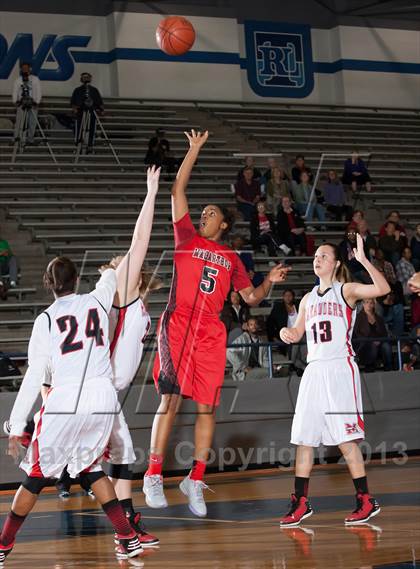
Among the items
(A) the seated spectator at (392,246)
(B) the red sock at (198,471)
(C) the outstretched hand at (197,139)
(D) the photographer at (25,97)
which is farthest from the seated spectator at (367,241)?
(B) the red sock at (198,471)

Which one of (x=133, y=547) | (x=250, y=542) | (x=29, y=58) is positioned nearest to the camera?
(x=133, y=547)

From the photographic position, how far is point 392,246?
48.3 feet

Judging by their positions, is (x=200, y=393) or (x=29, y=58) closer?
(x=200, y=393)

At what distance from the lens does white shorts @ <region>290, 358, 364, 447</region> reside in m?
6.75

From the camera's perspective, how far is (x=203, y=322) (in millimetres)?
6836

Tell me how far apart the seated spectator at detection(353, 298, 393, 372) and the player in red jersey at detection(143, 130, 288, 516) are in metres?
4.75

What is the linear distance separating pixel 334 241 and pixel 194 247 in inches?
384

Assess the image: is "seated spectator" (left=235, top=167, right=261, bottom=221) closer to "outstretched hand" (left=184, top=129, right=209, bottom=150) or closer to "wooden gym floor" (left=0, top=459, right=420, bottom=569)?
"wooden gym floor" (left=0, top=459, right=420, bottom=569)

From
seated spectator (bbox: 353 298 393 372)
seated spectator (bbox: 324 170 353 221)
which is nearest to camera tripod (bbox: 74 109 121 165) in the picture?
seated spectator (bbox: 324 170 353 221)

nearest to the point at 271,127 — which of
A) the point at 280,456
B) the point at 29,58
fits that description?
the point at 29,58

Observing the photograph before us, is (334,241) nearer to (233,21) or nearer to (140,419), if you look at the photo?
(140,419)

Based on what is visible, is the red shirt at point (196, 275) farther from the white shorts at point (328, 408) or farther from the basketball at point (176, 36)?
the basketball at point (176, 36)

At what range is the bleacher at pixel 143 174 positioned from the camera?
14609 mm

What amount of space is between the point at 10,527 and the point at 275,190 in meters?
11.0
